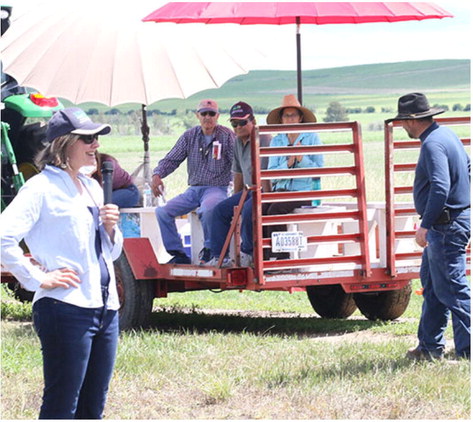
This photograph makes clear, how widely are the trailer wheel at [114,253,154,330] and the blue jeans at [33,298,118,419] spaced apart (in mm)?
4698

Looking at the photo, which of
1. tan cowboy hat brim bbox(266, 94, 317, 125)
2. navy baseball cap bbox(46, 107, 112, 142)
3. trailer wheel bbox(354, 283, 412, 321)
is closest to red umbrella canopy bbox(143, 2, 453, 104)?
tan cowboy hat brim bbox(266, 94, 317, 125)

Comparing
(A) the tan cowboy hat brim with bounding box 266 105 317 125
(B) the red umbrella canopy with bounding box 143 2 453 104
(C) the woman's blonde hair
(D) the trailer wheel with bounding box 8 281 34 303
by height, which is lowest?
(D) the trailer wheel with bounding box 8 281 34 303

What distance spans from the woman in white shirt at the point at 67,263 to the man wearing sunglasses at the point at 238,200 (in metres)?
3.81

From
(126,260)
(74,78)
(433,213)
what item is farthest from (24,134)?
(433,213)

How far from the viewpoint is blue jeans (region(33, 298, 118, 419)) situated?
16.1ft

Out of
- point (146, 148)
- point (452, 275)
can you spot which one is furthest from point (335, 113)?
point (452, 275)

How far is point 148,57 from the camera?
10.7m

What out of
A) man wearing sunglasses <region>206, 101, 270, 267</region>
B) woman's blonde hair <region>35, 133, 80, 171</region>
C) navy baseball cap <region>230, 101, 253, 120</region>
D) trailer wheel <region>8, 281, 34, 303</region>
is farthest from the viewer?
trailer wheel <region>8, 281, 34, 303</region>

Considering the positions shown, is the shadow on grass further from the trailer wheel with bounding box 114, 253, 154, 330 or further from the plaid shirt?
the plaid shirt

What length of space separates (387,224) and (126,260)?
2208mm

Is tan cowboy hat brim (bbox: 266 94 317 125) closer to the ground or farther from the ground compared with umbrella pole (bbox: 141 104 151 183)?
farther from the ground

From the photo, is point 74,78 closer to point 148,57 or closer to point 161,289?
point 148,57

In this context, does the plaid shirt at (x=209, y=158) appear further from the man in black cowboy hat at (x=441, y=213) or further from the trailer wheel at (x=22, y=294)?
the trailer wheel at (x=22, y=294)

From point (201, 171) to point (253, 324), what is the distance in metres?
1.62
